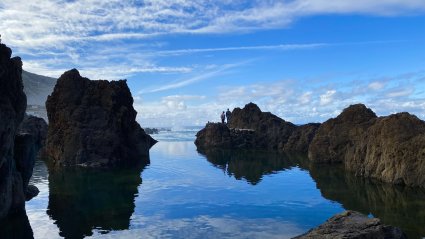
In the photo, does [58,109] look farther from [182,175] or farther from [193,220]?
[193,220]

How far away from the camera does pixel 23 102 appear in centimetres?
4103

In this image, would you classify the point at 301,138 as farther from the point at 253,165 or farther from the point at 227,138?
the point at 253,165

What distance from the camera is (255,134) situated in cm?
13612

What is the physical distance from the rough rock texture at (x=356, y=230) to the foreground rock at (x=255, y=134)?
96113mm

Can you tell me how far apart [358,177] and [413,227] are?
102ft

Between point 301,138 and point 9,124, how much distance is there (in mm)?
93601

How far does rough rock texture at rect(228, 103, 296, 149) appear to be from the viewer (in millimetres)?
131125

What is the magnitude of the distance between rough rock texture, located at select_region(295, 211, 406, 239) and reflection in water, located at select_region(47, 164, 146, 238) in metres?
17.6

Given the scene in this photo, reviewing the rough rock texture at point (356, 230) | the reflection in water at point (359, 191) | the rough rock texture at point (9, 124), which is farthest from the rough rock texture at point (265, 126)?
the rough rock texture at point (356, 230)

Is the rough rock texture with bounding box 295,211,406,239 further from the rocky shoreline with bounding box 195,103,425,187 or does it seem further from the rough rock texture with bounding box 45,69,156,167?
the rough rock texture with bounding box 45,69,156,167

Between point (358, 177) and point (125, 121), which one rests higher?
point (125, 121)

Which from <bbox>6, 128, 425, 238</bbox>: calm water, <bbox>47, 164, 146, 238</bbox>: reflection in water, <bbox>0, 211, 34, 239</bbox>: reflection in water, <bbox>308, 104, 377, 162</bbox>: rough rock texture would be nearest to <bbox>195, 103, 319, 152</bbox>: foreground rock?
<bbox>308, 104, 377, 162</bbox>: rough rock texture

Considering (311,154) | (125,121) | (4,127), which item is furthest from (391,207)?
(125,121)

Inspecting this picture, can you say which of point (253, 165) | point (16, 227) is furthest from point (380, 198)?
point (16, 227)
